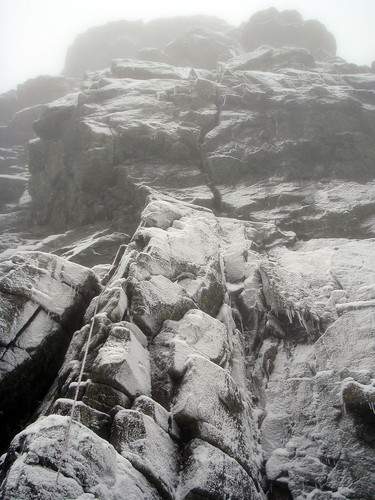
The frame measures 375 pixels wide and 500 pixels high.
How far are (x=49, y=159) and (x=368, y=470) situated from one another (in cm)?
2953

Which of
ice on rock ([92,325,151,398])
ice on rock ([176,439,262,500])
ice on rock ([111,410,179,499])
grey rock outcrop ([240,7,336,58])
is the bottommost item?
ice on rock ([176,439,262,500])

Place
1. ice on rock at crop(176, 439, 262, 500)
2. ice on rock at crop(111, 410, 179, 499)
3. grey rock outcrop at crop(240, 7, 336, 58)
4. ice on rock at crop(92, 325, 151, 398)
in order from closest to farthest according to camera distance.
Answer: ice on rock at crop(111, 410, 179, 499) → ice on rock at crop(176, 439, 262, 500) → ice on rock at crop(92, 325, 151, 398) → grey rock outcrop at crop(240, 7, 336, 58)

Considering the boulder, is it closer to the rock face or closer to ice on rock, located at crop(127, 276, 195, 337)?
the rock face

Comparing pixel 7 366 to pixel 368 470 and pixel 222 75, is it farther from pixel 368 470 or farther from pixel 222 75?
pixel 222 75

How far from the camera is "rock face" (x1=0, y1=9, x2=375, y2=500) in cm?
754

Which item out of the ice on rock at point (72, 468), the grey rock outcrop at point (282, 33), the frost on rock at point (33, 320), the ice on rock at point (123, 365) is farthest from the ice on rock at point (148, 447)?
the grey rock outcrop at point (282, 33)

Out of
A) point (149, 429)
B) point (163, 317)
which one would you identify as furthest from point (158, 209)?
point (149, 429)

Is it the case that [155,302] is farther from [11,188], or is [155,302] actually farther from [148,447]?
[11,188]

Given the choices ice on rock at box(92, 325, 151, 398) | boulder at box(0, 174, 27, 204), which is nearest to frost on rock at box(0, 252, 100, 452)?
ice on rock at box(92, 325, 151, 398)

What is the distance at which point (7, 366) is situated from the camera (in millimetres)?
9938

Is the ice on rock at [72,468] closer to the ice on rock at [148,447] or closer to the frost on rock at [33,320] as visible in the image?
the ice on rock at [148,447]

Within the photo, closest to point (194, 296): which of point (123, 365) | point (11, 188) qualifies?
point (123, 365)

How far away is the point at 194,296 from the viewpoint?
12.8 metres

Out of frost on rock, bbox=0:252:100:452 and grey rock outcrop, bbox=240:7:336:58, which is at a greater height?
grey rock outcrop, bbox=240:7:336:58
